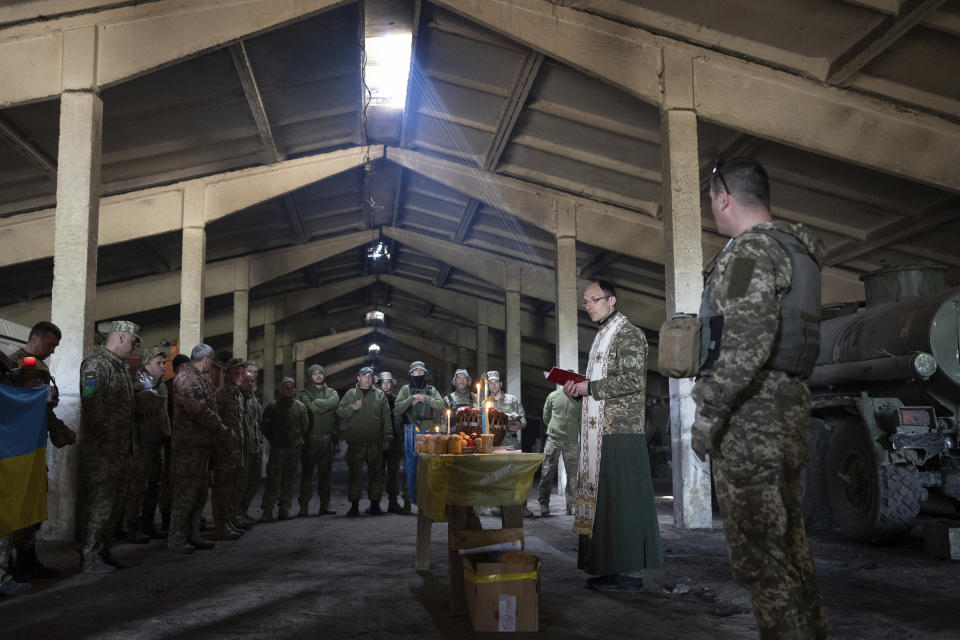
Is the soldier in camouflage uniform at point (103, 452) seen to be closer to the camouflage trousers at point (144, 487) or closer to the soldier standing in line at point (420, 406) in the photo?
the camouflage trousers at point (144, 487)

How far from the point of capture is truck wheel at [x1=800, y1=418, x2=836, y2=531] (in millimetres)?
8445

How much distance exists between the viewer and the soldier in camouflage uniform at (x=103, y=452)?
602 centimetres

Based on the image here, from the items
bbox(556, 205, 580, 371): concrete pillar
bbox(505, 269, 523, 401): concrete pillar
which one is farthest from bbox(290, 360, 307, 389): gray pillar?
bbox(556, 205, 580, 371): concrete pillar

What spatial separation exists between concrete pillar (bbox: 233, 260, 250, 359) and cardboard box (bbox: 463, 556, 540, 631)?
14302 millimetres

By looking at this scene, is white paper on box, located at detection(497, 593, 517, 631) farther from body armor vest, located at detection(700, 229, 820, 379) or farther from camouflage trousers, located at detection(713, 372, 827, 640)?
body armor vest, located at detection(700, 229, 820, 379)

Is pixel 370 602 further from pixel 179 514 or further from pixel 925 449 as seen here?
pixel 925 449

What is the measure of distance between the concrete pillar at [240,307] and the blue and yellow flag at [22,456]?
1189cm

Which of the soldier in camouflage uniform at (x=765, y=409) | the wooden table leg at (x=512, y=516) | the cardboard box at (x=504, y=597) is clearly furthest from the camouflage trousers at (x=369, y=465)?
the soldier in camouflage uniform at (x=765, y=409)

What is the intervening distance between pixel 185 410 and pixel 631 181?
7.97 metres

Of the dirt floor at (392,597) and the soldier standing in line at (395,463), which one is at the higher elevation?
the soldier standing in line at (395,463)

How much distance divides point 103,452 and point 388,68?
266 inches

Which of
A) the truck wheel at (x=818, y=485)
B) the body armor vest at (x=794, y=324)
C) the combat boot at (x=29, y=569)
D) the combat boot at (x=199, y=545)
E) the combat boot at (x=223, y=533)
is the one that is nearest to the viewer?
the body armor vest at (x=794, y=324)

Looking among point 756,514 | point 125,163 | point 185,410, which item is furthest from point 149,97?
point 756,514

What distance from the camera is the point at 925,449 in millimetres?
6949
